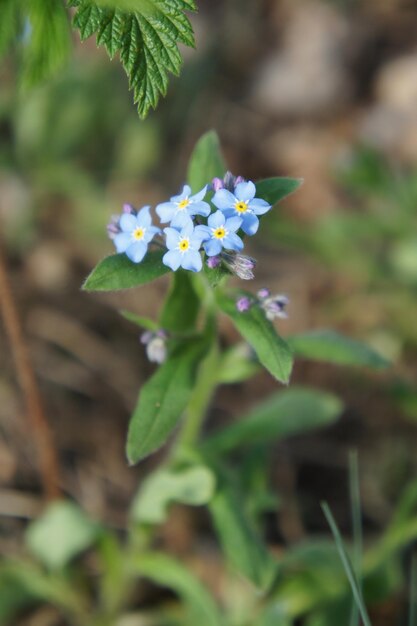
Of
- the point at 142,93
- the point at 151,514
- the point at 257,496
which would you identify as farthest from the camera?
the point at 257,496

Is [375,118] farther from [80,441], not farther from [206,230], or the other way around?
[206,230]

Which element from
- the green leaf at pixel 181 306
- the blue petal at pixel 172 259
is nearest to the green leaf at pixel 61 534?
the green leaf at pixel 181 306

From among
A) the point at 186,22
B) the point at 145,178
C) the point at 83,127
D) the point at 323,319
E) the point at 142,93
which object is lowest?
the point at 323,319

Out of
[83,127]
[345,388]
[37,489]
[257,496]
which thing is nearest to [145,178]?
[83,127]

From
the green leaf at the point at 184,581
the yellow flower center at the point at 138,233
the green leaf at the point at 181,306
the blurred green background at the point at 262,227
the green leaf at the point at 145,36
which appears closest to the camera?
the green leaf at the point at 145,36

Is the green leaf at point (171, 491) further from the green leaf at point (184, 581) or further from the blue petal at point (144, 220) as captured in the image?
the blue petal at point (144, 220)

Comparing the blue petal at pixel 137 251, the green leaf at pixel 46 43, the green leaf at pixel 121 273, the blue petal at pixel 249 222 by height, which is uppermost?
the green leaf at pixel 46 43

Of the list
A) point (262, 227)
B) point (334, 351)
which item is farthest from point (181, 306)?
point (262, 227)
